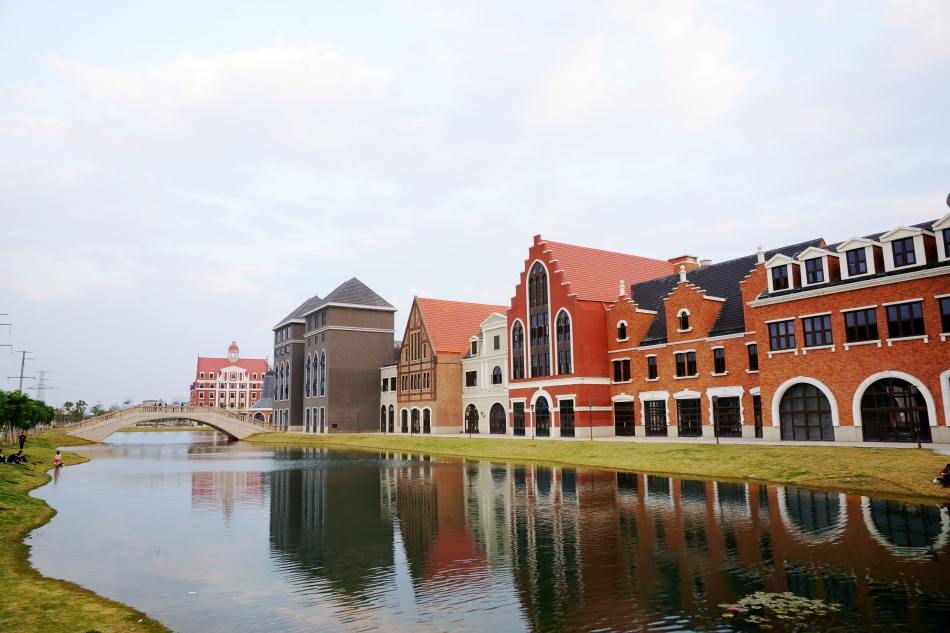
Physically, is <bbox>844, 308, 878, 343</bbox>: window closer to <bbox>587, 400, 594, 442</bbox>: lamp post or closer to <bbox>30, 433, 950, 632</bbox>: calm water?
<bbox>30, 433, 950, 632</bbox>: calm water

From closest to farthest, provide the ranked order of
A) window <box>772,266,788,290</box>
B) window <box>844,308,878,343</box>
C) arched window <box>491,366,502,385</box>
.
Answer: window <box>844,308,878,343</box> → window <box>772,266,788,290</box> → arched window <box>491,366,502,385</box>

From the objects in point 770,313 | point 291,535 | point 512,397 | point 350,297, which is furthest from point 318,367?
point 291,535

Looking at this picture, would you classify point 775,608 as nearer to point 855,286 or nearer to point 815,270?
point 855,286

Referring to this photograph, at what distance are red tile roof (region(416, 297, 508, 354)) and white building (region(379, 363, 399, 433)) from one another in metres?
10.1

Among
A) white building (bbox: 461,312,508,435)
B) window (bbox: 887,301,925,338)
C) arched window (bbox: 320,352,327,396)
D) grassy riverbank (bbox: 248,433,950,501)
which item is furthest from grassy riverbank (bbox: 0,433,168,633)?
arched window (bbox: 320,352,327,396)

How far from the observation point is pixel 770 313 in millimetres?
44250

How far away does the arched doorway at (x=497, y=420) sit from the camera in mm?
70250

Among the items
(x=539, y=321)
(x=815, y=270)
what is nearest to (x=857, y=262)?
(x=815, y=270)

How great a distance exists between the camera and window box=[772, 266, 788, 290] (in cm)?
4403

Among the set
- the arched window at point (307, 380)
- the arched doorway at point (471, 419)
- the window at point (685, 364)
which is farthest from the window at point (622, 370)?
the arched window at point (307, 380)

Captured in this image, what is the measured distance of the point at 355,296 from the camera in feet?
303

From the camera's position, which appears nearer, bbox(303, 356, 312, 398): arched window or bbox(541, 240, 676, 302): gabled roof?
bbox(541, 240, 676, 302): gabled roof

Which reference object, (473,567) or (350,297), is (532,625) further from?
(350,297)

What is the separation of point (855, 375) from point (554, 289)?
27589 mm
